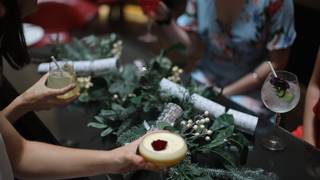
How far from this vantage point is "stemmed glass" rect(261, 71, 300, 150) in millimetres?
1185

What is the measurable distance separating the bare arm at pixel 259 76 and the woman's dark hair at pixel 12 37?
89 cm

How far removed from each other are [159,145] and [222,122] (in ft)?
0.97

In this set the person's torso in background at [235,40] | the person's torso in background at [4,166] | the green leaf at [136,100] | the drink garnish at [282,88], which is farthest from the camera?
the person's torso in background at [235,40]

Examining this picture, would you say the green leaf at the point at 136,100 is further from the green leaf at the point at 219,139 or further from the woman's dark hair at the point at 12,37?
the woman's dark hair at the point at 12,37

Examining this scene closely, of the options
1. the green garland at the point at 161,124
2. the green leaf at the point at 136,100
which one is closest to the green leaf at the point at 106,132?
the green garland at the point at 161,124

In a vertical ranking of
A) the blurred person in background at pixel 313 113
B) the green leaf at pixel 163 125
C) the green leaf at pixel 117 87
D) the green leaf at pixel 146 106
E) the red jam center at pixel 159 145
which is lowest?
the blurred person in background at pixel 313 113

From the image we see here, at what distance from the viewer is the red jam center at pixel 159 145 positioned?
0.91 m

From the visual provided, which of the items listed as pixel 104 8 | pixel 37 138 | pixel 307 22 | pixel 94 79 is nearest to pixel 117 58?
pixel 94 79

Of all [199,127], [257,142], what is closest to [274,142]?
[257,142]

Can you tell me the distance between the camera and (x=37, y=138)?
1.23 m

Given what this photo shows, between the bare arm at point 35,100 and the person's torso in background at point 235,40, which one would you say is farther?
the person's torso in background at point 235,40

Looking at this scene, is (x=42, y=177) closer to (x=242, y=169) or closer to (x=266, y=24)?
(x=242, y=169)

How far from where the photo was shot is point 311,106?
1534mm

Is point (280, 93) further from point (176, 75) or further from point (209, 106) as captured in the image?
point (176, 75)
